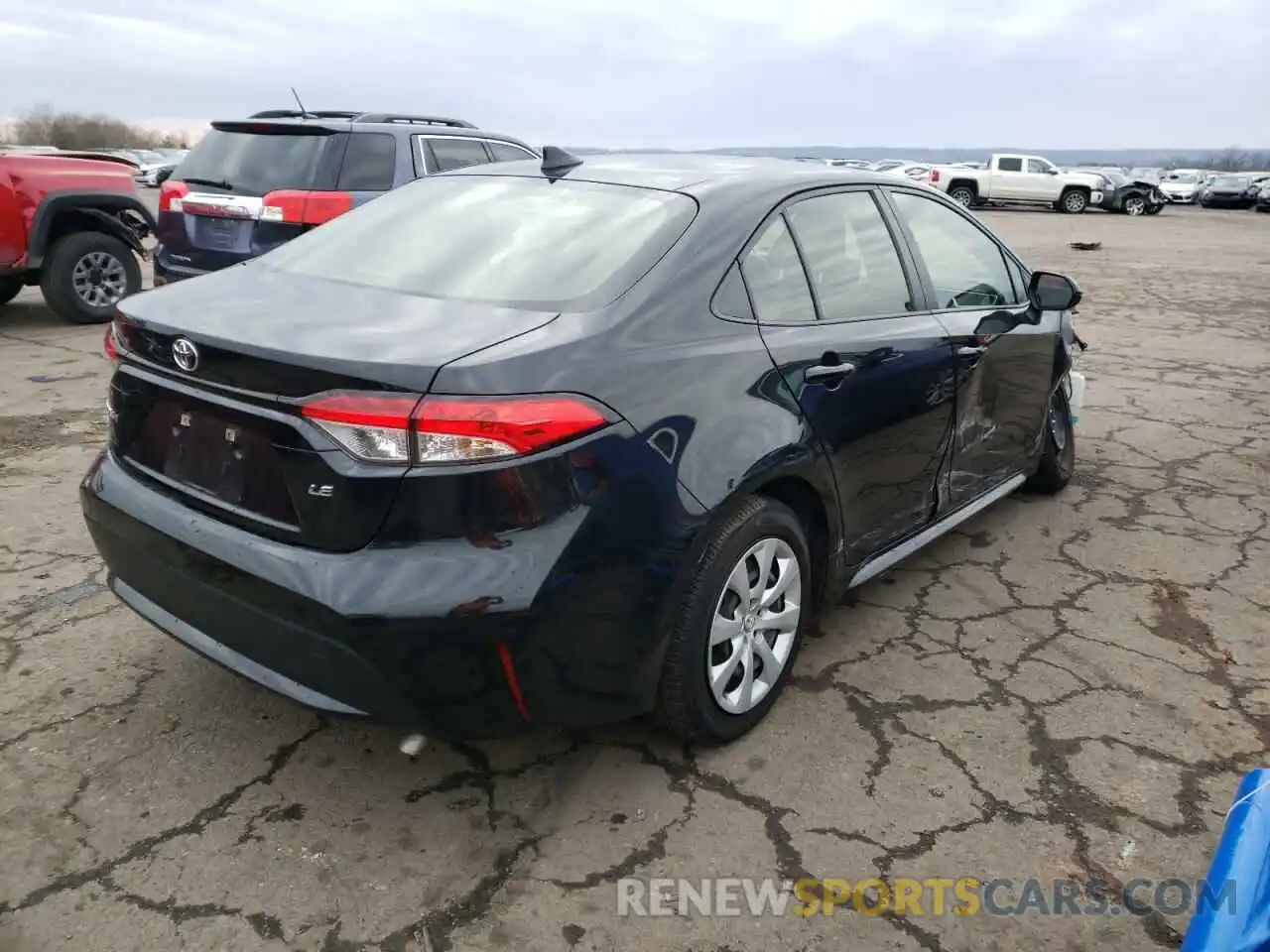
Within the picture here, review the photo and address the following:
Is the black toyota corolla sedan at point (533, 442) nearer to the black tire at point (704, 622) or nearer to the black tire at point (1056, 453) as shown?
the black tire at point (704, 622)

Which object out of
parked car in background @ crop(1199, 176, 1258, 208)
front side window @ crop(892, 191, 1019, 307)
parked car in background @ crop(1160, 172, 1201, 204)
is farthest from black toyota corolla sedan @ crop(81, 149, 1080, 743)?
parked car in background @ crop(1160, 172, 1201, 204)

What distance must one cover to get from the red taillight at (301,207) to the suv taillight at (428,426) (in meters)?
4.94

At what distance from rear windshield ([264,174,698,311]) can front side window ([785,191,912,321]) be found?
472 mm

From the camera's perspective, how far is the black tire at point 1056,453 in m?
4.60

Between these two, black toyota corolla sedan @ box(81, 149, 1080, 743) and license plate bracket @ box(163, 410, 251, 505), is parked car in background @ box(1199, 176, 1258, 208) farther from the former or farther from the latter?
license plate bracket @ box(163, 410, 251, 505)

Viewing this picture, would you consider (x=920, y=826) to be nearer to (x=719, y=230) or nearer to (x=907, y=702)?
(x=907, y=702)

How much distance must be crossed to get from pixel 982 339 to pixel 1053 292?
0.70 m

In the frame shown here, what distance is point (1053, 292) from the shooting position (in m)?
4.09

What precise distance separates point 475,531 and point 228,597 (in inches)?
25.5

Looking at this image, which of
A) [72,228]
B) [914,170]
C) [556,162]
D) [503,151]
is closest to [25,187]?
[72,228]

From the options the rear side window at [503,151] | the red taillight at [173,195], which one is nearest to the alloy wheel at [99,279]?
the red taillight at [173,195]

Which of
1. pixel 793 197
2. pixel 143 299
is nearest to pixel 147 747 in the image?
pixel 143 299

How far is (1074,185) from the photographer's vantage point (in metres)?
29.4

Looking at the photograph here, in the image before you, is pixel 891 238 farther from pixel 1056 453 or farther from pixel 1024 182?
pixel 1024 182
